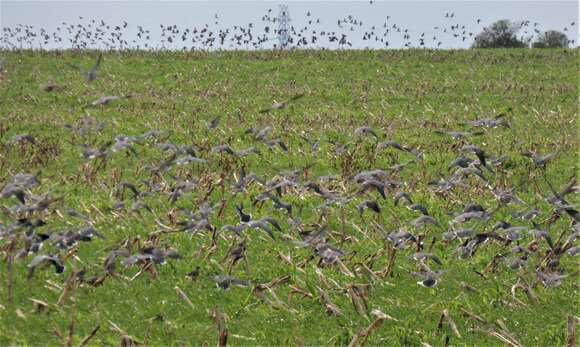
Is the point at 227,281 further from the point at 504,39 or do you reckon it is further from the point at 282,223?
the point at 504,39

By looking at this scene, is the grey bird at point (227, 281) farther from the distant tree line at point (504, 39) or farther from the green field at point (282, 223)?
the distant tree line at point (504, 39)

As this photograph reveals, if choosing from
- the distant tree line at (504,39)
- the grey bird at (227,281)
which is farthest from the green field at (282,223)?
the distant tree line at (504,39)

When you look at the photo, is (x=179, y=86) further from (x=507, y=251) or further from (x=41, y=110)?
(x=507, y=251)

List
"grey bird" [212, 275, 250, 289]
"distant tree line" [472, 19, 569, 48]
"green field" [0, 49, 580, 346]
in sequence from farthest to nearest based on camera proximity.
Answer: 1. "distant tree line" [472, 19, 569, 48]
2. "grey bird" [212, 275, 250, 289]
3. "green field" [0, 49, 580, 346]

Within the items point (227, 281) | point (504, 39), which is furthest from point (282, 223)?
point (504, 39)

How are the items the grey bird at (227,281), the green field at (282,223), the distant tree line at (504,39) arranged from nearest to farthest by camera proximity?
the green field at (282,223) < the grey bird at (227,281) < the distant tree line at (504,39)

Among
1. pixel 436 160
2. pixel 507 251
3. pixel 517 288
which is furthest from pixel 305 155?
pixel 517 288

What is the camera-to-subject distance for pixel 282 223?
8.73m

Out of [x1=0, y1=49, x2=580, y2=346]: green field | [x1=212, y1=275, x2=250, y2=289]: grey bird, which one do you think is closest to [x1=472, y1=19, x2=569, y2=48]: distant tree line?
[x1=0, y1=49, x2=580, y2=346]: green field

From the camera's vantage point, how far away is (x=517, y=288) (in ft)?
22.5

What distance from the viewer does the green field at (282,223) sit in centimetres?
615

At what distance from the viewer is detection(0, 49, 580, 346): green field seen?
615 cm

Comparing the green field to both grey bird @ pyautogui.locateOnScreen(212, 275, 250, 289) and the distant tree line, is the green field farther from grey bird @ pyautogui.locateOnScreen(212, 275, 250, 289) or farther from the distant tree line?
the distant tree line

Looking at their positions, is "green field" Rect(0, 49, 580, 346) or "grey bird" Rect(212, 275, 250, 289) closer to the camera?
"green field" Rect(0, 49, 580, 346)
